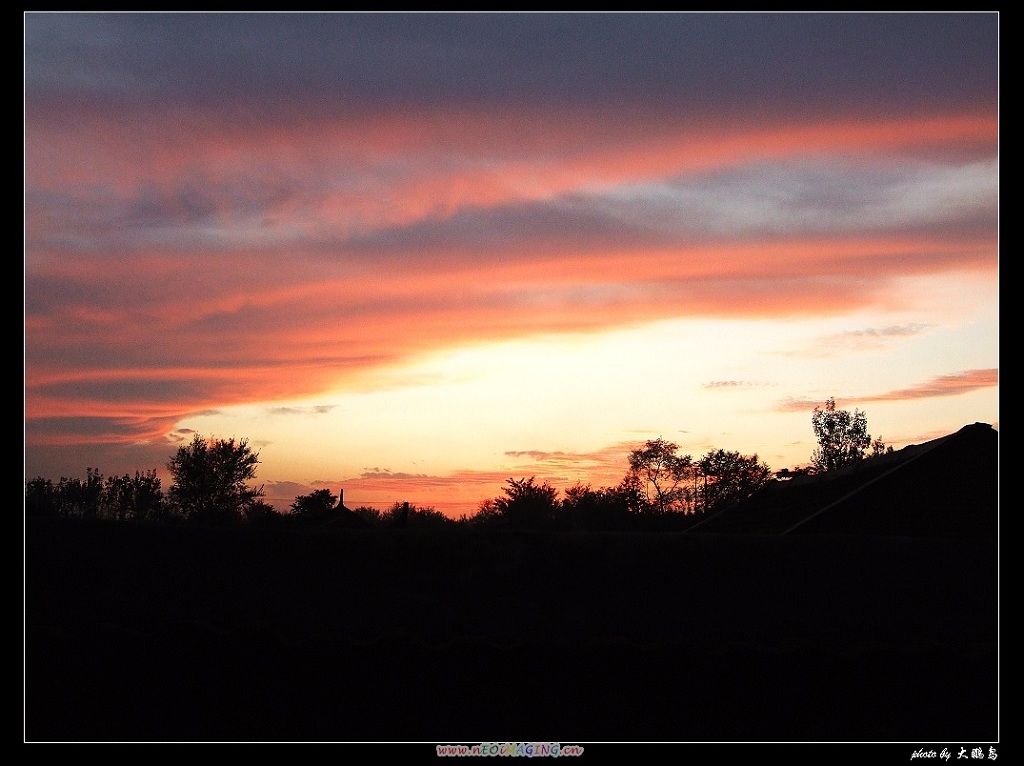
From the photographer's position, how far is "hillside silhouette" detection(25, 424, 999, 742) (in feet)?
30.5

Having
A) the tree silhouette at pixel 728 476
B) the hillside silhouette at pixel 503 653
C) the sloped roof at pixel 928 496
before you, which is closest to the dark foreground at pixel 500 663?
the hillside silhouette at pixel 503 653

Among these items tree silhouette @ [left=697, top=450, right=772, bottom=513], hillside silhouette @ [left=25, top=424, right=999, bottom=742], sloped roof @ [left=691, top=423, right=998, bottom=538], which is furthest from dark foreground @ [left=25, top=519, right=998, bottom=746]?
tree silhouette @ [left=697, top=450, right=772, bottom=513]

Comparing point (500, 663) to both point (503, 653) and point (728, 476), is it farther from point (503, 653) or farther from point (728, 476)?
point (728, 476)

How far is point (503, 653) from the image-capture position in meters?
9.40

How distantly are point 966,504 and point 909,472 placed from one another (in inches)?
43.6

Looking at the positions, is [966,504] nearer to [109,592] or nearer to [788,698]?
[788,698]

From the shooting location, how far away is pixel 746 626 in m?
9.68

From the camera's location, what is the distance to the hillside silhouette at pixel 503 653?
366 inches

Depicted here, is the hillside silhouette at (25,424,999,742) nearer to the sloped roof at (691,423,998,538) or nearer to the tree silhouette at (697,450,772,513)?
the sloped roof at (691,423,998,538)

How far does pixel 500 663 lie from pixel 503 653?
4.6 inches

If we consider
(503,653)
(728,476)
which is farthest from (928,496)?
(728,476)

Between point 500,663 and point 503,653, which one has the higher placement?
point 503,653

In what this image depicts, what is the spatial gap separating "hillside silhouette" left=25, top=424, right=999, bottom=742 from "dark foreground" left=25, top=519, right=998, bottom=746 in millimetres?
21
